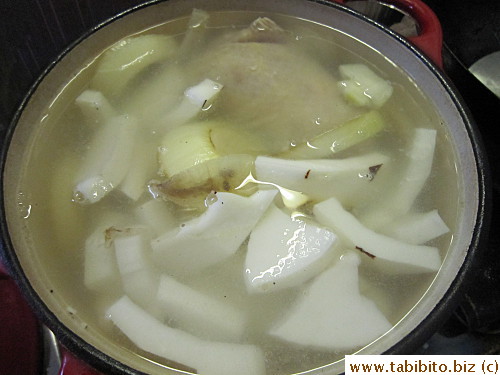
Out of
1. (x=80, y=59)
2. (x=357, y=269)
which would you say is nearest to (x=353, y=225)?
(x=357, y=269)

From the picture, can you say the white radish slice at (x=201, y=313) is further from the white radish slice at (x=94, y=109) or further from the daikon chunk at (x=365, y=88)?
the daikon chunk at (x=365, y=88)

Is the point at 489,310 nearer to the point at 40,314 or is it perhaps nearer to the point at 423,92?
the point at 423,92

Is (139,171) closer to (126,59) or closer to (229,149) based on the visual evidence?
(229,149)

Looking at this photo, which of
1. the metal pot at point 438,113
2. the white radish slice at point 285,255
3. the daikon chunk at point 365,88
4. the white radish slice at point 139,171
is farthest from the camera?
the daikon chunk at point 365,88

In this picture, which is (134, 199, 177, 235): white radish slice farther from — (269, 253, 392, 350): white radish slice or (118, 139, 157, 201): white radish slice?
(269, 253, 392, 350): white radish slice
